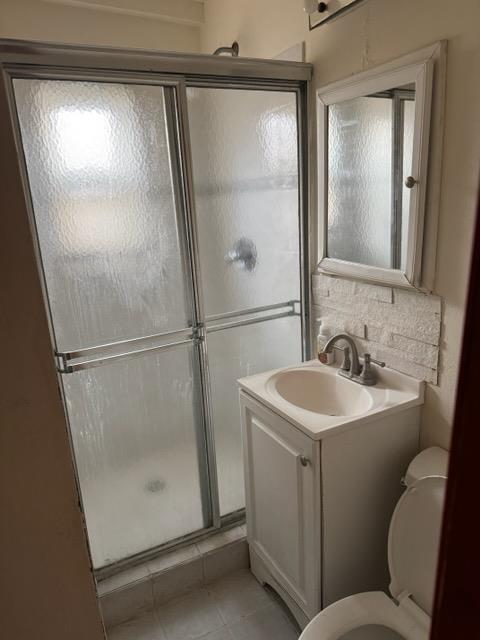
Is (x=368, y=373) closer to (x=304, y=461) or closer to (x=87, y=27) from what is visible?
(x=304, y=461)

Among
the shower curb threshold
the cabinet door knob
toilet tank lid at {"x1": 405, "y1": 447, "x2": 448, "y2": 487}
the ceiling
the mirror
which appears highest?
the ceiling

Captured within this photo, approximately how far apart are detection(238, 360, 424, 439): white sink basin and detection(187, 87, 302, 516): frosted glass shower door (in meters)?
0.26

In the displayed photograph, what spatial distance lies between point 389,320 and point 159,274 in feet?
2.89

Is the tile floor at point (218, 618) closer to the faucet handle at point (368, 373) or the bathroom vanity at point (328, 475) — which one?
the bathroom vanity at point (328, 475)

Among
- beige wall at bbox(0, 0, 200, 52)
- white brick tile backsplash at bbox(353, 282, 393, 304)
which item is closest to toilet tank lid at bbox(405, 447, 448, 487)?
white brick tile backsplash at bbox(353, 282, 393, 304)

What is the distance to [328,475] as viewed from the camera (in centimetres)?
138

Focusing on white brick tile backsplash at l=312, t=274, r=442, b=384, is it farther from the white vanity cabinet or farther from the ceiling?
the ceiling

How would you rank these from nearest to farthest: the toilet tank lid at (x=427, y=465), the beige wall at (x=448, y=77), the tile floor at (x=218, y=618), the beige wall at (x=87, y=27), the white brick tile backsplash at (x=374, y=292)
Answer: the beige wall at (x=448, y=77) → the toilet tank lid at (x=427, y=465) → the white brick tile backsplash at (x=374, y=292) → the tile floor at (x=218, y=618) → the beige wall at (x=87, y=27)

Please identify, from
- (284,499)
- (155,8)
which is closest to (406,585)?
(284,499)

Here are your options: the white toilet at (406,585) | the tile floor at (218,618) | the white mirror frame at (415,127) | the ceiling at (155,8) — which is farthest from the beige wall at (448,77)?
the tile floor at (218,618)

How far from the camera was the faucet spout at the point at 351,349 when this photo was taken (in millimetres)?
1666

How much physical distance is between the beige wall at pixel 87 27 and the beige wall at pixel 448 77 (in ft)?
2.97

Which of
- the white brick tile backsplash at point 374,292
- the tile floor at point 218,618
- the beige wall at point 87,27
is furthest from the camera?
the beige wall at point 87,27

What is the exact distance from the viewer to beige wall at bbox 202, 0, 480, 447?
1.19 meters
